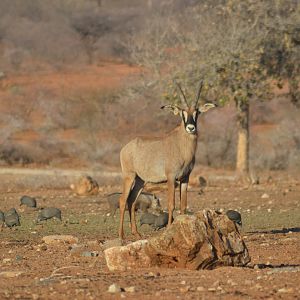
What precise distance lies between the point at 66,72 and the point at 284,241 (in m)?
46.5

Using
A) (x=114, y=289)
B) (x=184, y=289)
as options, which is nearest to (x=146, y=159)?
(x=184, y=289)

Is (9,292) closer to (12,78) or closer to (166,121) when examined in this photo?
(166,121)

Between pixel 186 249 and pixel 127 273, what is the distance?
2.25 ft

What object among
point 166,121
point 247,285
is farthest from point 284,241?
point 166,121

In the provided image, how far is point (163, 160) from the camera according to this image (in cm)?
1504

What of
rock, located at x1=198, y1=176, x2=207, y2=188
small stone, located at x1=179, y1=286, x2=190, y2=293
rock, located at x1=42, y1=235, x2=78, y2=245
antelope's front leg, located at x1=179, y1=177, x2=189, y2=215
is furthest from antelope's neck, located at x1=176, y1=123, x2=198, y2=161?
rock, located at x1=198, y1=176, x2=207, y2=188

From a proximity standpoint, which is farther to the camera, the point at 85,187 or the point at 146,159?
the point at 85,187

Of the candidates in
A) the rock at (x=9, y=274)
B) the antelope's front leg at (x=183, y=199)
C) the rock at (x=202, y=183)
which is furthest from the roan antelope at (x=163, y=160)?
the rock at (x=202, y=183)

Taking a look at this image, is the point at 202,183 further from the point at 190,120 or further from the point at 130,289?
the point at 130,289

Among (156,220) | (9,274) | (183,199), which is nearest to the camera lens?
(9,274)

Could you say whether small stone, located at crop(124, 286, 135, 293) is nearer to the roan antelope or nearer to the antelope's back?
the roan antelope

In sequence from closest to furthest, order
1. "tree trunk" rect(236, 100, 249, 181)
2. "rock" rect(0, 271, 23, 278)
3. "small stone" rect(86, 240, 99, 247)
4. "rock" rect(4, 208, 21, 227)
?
"rock" rect(0, 271, 23, 278) < "small stone" rect(86, 240, 99, 247) < "rock" rect(4, 208, 21, 227) < "tree trunk" rect(236, 100, 249, 181)

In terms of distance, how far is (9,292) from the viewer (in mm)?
8688

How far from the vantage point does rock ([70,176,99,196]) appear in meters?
24.0
